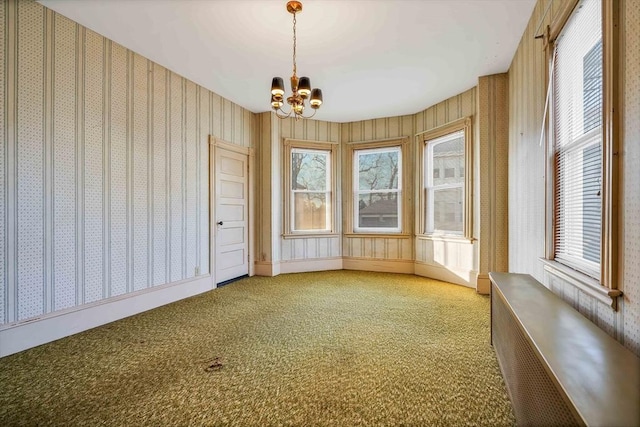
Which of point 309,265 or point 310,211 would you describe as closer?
point 309,265

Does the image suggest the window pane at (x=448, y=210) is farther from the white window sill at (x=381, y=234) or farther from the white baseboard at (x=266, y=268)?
the white baseboard at (x=266, y=268)

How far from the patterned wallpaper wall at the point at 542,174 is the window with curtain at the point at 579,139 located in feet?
0.61

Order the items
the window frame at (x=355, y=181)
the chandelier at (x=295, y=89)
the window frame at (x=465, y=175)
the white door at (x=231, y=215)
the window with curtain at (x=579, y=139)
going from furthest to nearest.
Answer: the window frame at (x=355, y=181), the white door at (x=231, y=215), the window frame at (x=465, y=175), the chandelier at (x=295, y=89), the window with curtain at (x=579, y=139)

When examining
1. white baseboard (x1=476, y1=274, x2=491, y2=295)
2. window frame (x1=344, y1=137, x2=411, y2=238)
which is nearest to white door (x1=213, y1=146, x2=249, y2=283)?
window frame (x1=344, y1=137, x2=411, y2=238)

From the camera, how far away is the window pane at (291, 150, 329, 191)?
5.09 meters

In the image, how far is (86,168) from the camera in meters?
2.63

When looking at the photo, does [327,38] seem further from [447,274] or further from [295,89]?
[447,274]

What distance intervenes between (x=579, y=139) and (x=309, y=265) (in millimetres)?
4038

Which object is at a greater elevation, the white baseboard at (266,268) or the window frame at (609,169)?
the window frame at (609,169)

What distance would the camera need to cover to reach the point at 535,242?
2395 mm

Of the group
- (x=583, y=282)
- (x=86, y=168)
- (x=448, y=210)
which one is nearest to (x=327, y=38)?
(x=86, y=168)

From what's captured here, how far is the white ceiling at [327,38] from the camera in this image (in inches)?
91.7

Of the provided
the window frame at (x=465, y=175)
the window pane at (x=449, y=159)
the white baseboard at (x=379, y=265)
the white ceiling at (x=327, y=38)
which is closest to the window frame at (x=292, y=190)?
the white baseboard at (x=379, y=265)

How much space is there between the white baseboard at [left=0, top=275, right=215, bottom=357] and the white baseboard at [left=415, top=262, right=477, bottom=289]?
3427 mm
